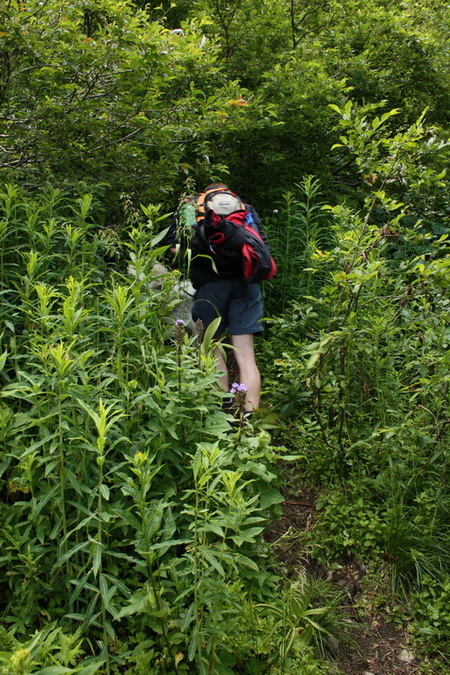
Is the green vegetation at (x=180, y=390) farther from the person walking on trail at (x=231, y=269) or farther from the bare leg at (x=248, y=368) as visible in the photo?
the person walking on trail at (x=231, y=269)

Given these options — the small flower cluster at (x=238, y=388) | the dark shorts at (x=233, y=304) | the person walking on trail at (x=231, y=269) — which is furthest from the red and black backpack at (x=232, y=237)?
the small flower cluster at (x=238, y=388)

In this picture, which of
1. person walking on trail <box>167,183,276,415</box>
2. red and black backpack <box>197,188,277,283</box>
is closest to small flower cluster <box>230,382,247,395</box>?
person walking on trail <box>167,183,276,415</box>

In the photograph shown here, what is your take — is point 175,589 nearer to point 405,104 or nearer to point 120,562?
point 120,562

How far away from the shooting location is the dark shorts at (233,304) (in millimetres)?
4359

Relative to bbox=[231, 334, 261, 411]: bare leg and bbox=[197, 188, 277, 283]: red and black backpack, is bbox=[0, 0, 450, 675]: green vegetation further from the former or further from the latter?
bbox=[197, 188, 277, 283]: red and black backpack

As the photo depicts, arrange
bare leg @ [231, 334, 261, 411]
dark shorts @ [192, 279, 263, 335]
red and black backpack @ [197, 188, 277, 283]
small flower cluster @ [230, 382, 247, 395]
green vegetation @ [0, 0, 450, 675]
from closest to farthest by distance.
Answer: green vegetation @ [0, 0, 450, 675] < small flower cluster @ [230, 382, 247, 395] < red and black backpack @ [197, 188, 277, 283] < bare leg @ [231, 334, 261, 411] < dark shorts @ [192, 279, 263, 335]

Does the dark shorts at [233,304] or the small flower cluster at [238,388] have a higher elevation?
the small flower cluster at [238,388]

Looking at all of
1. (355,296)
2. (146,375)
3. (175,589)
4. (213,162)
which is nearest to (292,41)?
(213,162)

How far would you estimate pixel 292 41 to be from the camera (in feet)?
24.3

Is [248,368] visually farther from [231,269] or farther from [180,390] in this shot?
[180,390]

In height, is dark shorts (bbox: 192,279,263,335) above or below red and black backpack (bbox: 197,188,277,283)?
below

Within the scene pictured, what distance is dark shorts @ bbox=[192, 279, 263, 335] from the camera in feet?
14.3

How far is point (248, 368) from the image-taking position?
4.29 meters

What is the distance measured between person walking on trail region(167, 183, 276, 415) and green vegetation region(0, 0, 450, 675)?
313mm
